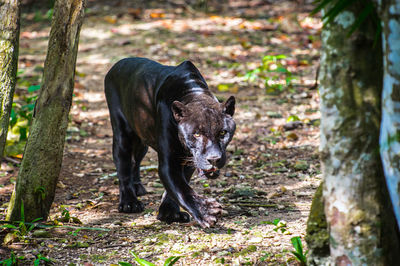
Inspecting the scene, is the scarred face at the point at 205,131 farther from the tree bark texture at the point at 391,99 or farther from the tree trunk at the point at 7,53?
the tree bark texture at the point at 391,99

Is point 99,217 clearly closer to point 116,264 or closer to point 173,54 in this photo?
point 116,264

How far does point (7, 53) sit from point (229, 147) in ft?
11.3

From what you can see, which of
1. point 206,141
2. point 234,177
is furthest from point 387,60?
point 234,177

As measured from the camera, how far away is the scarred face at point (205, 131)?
4.02m

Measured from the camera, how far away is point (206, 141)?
4.05 m

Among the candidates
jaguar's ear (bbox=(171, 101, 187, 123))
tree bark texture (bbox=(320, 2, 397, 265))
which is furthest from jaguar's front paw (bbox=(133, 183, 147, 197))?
tree bark texture (bbox=(320, 2, 397, 265))

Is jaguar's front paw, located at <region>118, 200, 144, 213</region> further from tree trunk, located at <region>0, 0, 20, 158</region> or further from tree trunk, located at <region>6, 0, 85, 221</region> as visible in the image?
tree trunk, located at <region>0, 0, 20, 158</region>

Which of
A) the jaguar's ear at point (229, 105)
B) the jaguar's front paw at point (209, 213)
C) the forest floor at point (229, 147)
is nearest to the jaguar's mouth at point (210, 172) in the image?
the jaguar's front paw at point (209, 213)

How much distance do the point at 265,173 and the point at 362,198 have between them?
348 centimetres

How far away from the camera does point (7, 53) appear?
3.93 m

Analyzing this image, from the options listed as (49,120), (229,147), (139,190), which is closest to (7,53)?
(49,120)

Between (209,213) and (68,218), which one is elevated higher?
(209,213)

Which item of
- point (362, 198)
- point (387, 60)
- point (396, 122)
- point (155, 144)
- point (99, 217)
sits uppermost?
Answer: point (387, 60)

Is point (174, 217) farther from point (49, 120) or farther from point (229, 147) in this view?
point (229, 147)
